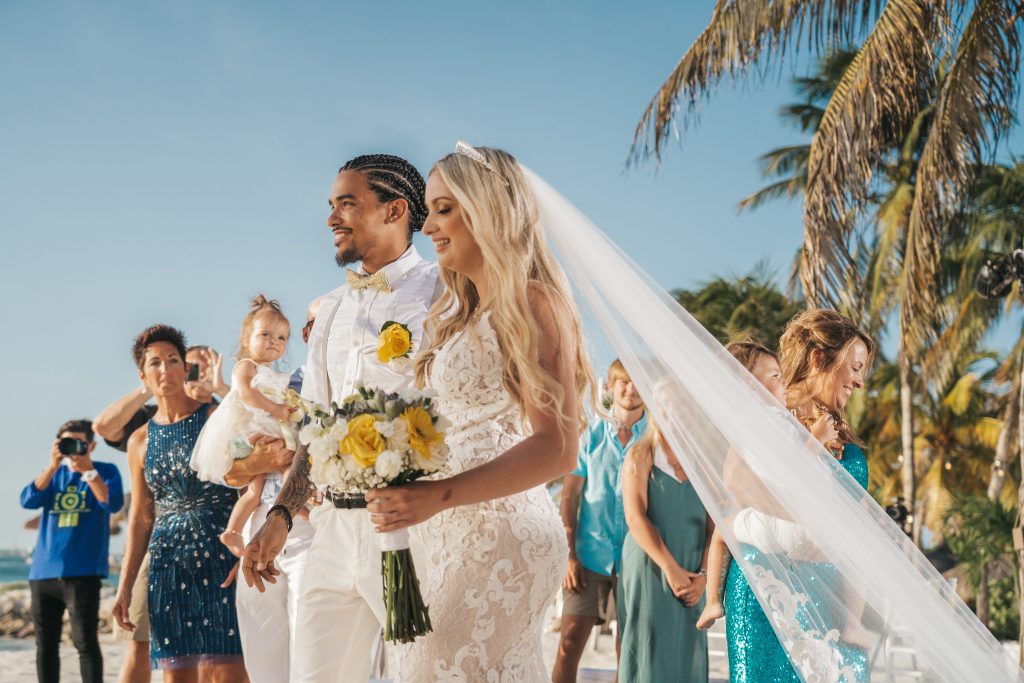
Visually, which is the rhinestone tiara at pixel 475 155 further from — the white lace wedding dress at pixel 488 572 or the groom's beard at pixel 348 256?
the groom's beard at pixel 348 256

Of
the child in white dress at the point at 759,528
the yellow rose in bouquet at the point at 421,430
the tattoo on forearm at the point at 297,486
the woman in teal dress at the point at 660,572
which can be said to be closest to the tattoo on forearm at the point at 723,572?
the child in white dress at the point at 759,528

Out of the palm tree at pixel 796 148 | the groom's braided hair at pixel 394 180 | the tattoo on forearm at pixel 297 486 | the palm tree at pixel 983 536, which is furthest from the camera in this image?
the palm tree at pixel 796 148

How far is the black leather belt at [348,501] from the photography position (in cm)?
310

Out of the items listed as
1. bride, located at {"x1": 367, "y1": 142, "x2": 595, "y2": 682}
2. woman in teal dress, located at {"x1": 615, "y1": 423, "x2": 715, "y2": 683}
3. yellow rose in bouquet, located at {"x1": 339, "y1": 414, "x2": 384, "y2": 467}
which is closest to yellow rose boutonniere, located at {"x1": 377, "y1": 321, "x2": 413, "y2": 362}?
bride, located at {"x1": 367, "y1": 142, "x2": 595, "y2": 682}

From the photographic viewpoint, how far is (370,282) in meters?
3.51

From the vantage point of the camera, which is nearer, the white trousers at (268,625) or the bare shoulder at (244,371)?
the white trousers at (268,625)

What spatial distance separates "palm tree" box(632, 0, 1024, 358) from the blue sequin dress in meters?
6.37

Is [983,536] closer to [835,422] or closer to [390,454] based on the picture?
[835,422]

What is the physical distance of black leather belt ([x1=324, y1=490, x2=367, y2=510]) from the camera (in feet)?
10.2

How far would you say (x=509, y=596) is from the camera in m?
2.60

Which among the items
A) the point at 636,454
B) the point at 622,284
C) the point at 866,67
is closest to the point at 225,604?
the point at 636,454

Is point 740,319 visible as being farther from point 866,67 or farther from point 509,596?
point 509,596

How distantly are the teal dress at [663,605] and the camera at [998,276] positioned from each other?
10.1 ft

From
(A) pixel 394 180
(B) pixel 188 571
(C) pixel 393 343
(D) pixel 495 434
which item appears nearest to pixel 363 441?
(D) pixel 495 434
